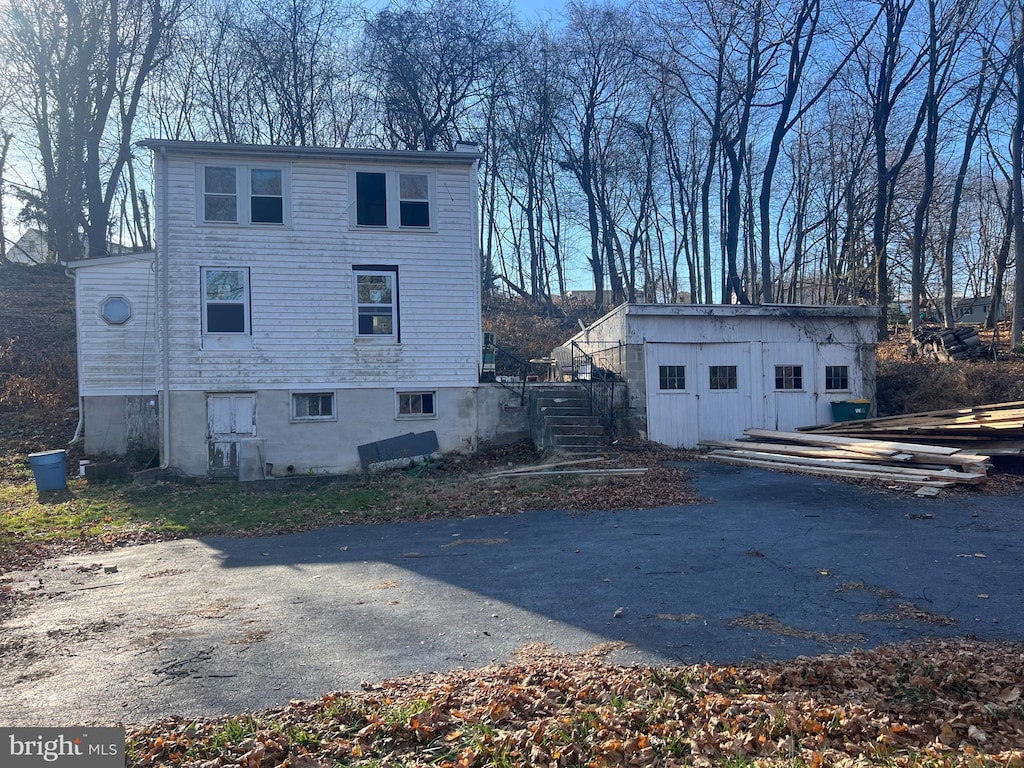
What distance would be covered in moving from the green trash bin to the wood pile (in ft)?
15.5

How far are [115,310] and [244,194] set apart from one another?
5123 mm

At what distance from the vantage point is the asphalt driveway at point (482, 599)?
515 cm

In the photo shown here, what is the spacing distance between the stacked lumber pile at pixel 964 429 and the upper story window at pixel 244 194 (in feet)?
45.4

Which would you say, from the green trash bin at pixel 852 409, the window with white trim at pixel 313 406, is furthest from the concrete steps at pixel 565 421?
the green trash bin at pixel 852 409

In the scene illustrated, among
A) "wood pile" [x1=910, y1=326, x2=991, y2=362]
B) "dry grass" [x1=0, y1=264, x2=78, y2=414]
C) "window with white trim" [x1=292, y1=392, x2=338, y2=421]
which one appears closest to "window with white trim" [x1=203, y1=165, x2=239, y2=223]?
"window with white trim" [x1=292, y1=392, x2=338, y2=421]

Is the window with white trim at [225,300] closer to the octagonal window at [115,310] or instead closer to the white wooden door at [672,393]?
the octagonal window at [115,310]

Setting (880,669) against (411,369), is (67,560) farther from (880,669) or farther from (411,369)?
(880,669)

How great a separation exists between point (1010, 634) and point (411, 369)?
1310cm

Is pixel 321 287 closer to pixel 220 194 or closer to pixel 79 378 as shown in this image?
pixel 220 194

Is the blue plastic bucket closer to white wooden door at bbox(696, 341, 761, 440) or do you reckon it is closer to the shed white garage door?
the shed white garage door

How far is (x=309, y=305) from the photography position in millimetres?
16219

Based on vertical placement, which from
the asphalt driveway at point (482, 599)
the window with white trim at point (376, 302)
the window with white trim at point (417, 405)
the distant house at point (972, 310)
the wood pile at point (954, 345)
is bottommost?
the asphalt driveway at point (482, 599)

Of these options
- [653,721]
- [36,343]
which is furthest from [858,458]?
[36,343]

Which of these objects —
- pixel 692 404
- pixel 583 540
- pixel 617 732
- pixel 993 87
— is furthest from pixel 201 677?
pixel 993 87
